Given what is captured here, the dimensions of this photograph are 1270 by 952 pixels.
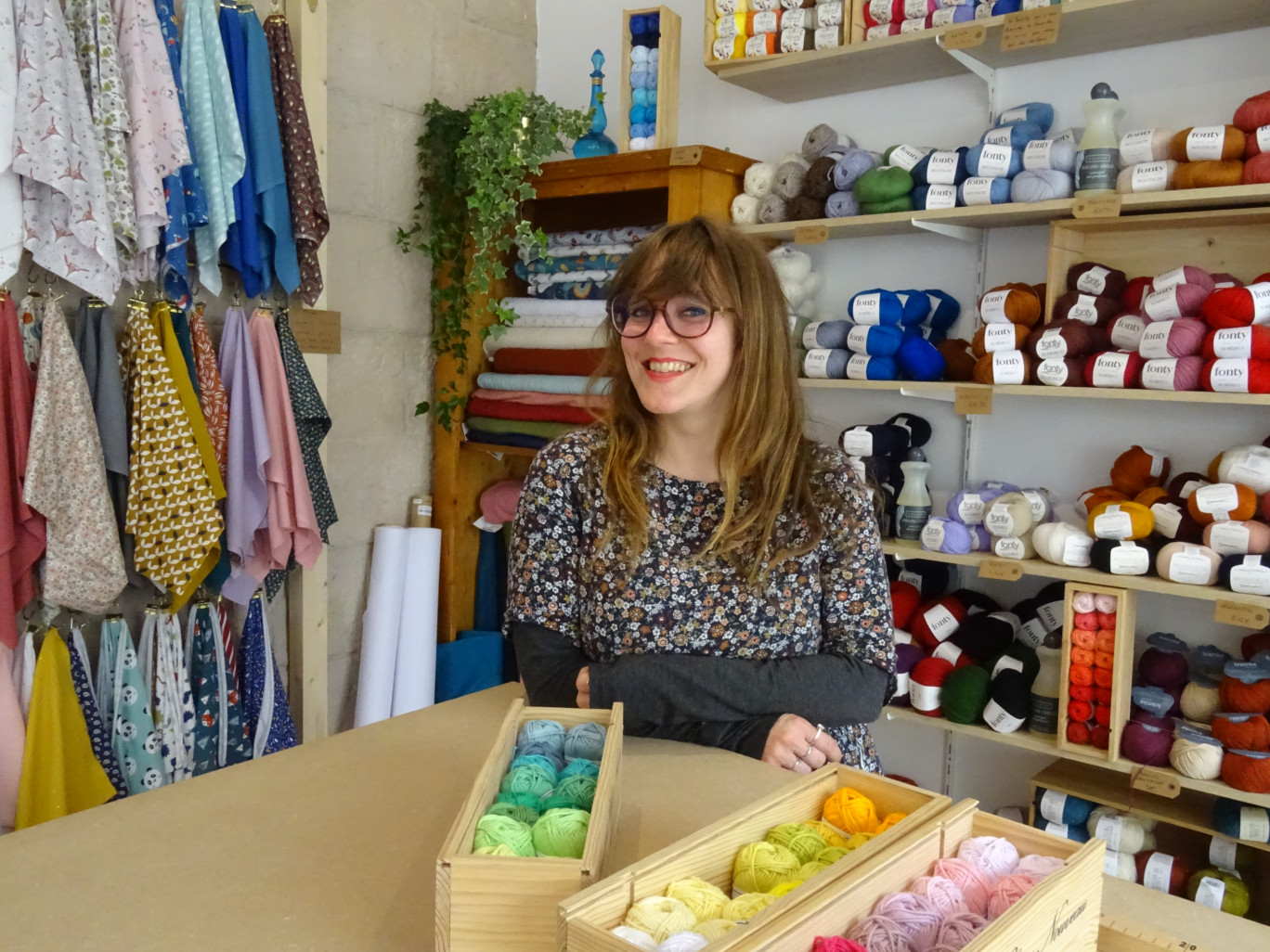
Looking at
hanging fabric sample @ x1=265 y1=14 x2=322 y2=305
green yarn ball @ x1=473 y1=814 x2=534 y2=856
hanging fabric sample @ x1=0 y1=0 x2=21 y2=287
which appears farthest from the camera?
hanging fabric sample @ x1=265 y1=14 x2=322 y2=305

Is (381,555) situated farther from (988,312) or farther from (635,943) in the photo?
(635,943)

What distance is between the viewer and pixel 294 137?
2.38 metres

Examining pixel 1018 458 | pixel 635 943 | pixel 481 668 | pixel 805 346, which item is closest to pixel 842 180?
pixel 805 346

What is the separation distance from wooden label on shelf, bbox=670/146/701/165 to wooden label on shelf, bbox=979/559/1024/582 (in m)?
1.21

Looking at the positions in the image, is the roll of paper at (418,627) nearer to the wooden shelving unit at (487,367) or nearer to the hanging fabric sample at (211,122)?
the wooden shelving unit at (487,367)

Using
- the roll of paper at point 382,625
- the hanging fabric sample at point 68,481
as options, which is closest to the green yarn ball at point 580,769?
the hanging fabric sample at point 68,481

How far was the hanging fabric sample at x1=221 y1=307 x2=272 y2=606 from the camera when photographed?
90.9 inches

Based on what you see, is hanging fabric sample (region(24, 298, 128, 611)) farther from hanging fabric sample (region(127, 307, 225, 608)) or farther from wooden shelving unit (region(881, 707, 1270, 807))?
wooden shelving unit (region(881, 707, 1270, 807))

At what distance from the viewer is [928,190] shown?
2348mm

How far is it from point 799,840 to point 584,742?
0.25 meters

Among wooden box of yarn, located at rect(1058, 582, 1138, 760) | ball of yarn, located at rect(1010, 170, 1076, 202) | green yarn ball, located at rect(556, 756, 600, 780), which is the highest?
ball of yarn, located at rect(1010, 170, 1076, 202)

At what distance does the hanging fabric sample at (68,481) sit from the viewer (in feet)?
6.45

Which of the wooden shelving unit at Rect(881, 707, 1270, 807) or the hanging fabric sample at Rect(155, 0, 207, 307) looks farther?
the hanging fabric sample at Rect(155, 0, 207, 307)

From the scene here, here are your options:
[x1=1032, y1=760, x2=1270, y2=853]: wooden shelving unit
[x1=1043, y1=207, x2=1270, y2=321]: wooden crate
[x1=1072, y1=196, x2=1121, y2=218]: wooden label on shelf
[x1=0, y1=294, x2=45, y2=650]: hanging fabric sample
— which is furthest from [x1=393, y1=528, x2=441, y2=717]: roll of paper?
[x1=1072, y1=196, x2=1121, y2=218]: wooden label on shelf
